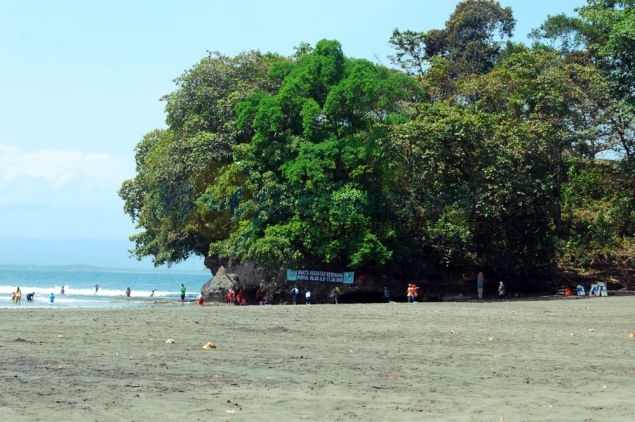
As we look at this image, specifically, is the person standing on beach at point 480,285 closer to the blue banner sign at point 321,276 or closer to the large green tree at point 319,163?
the large green tree at point 319,163

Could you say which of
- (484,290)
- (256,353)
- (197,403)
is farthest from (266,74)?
(197,403)

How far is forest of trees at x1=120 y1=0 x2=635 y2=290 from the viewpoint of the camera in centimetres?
4112

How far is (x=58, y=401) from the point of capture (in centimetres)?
1008

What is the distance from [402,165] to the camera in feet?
139

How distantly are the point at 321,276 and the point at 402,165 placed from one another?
7.28 m

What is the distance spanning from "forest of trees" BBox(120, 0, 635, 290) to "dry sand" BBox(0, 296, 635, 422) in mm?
17888

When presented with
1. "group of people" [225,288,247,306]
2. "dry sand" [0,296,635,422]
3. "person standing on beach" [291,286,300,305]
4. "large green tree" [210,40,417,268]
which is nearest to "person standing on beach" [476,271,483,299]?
"large green tree" [210,40,417,268]

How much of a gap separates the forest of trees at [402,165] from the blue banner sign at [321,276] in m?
A: 0.47

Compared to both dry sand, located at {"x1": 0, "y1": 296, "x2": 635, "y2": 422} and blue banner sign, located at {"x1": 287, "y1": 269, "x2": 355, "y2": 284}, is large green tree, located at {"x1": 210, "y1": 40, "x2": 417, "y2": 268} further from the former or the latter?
dry sand, located at {"x1": 0, "y1": 296, "x2": 635, "y2": 422}

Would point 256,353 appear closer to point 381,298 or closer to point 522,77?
point 381,298

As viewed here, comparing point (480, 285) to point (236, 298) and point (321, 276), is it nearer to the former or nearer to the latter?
point (321, 276)

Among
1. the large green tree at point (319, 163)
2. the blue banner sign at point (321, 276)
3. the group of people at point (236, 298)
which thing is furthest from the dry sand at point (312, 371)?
the group of people at point (236, 298)

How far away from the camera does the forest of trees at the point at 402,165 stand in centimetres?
4112

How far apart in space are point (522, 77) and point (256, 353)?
3547 cm
